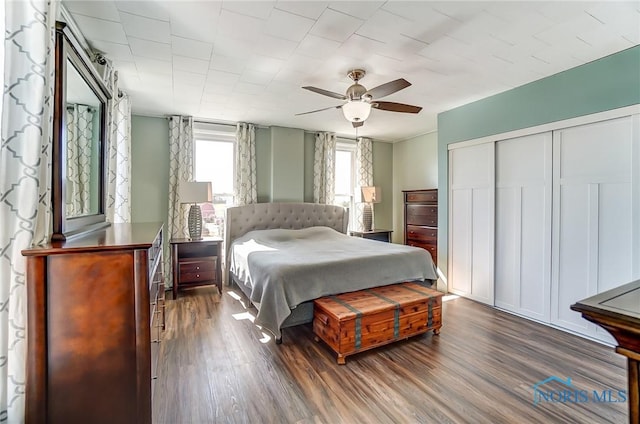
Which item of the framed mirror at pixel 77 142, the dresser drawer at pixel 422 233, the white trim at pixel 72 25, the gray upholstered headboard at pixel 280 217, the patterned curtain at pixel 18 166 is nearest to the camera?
the patterned curtain at pixel 18 166

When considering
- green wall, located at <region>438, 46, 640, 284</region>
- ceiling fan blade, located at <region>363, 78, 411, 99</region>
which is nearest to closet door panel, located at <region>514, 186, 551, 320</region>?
green wall, located at <region>438, 46, 640, 284</region>

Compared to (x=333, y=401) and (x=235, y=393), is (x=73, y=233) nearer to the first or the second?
(x=235, y=393)

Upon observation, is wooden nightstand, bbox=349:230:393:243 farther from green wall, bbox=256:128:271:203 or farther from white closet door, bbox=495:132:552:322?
white closet door, bbox=495:132:552:322

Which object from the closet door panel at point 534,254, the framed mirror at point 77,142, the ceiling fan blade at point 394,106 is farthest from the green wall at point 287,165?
the closet door panel at point 534,254

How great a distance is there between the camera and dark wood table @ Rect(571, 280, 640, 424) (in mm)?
816

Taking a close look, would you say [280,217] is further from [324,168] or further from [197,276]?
[197,276]

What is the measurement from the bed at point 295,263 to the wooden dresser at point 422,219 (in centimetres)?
131

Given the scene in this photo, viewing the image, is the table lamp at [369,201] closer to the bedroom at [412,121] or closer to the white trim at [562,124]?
the bedroom at [412,121]

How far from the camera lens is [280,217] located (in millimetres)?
4934

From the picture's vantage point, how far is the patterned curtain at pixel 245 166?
4.79 metres

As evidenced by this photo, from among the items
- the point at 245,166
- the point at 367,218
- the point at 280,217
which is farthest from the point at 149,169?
the point at 367,218

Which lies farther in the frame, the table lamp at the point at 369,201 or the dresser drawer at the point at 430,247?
the table lamp at the point at 369,201

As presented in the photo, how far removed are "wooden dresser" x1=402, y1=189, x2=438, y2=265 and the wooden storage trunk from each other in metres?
1.95

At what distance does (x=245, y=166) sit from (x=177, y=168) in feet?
3.32
